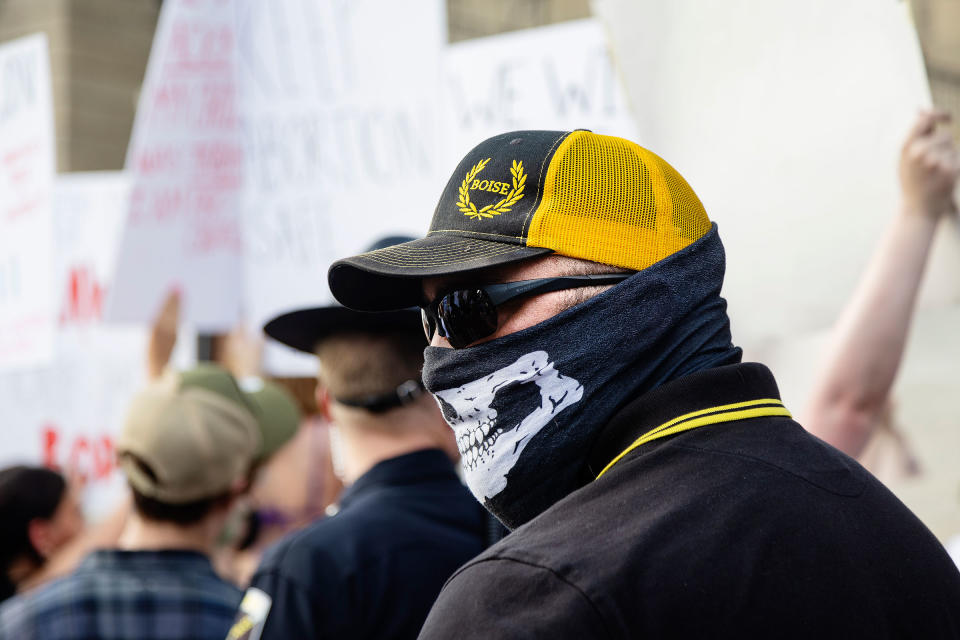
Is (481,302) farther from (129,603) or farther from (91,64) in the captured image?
(91,64)

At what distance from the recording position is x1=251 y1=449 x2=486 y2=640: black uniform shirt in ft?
7.19

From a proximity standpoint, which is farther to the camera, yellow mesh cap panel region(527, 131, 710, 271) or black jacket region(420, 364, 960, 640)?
yellow mesh cap panel region(527, 131, 710, 271)

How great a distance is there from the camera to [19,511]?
354 centimetres

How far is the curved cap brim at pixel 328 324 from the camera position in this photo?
2490 mm

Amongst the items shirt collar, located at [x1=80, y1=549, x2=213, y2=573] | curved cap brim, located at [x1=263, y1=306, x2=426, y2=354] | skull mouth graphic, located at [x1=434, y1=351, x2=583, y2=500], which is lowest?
shirt collar, located at [x1=80, y1=549, x2=213, y2=573]

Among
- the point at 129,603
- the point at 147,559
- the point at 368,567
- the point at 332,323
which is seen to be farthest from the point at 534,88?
the point at 129,603

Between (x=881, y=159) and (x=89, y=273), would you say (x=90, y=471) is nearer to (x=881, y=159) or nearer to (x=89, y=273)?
(x=89, y=273)

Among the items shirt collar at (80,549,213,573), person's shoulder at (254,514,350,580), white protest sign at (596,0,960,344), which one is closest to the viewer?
white protest sign at (596,0,960,344)

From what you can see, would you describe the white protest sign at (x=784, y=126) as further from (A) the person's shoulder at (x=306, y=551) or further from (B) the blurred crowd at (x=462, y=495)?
(A) the person's shoulder at (x=306, y=551)

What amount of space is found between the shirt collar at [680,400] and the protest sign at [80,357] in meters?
3.77

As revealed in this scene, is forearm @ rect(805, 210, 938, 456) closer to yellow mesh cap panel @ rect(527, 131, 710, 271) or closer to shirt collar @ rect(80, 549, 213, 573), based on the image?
yellow mesh cap panel @ rect(527, 131, 710, 271)

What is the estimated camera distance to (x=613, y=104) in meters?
2.98

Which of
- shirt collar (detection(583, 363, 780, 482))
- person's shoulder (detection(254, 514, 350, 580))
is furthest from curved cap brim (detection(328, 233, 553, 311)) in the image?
person's shoulder (detection(254, 514, 350, 580))

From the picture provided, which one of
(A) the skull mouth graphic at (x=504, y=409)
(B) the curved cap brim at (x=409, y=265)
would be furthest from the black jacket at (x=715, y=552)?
(B) the curved cap brim at (x=409, y=265)
